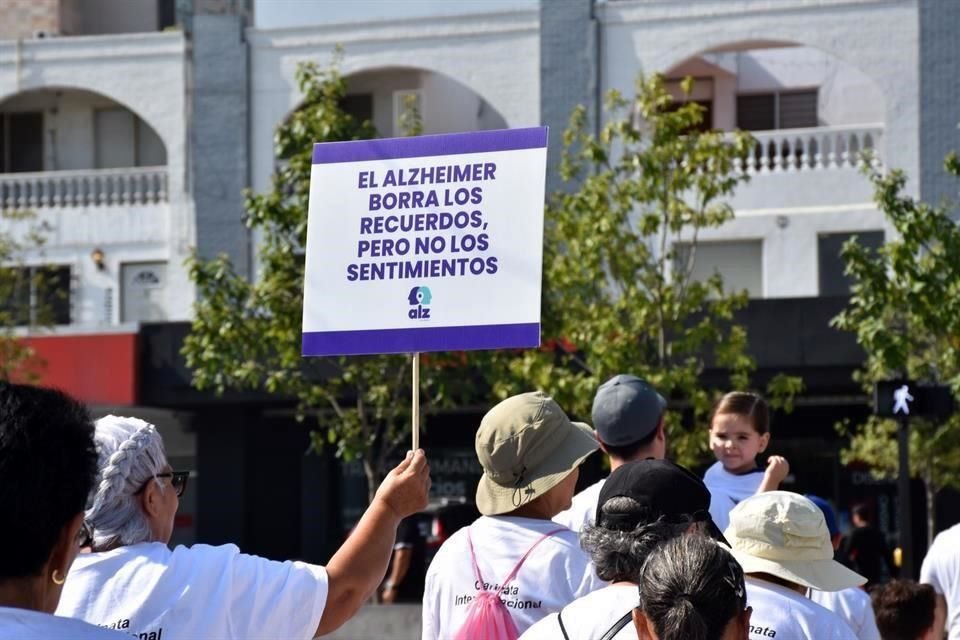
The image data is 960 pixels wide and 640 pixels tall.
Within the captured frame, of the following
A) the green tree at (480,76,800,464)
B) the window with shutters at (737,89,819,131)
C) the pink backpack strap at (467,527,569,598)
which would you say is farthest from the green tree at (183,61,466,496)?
the pink backpack strap at (467,527,569,598)

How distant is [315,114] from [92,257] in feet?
34.7

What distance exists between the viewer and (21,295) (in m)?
28.1

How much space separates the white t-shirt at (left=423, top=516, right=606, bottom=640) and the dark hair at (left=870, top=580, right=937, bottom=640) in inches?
96.7

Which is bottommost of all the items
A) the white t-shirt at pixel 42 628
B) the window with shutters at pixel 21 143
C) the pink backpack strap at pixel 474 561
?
the pink backpack strap at pixel 474 561

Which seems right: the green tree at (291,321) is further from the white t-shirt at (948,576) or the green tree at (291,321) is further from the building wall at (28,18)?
the white t-shirt at (948,576)

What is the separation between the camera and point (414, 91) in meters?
29.3

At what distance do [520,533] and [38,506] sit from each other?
2.56 meters

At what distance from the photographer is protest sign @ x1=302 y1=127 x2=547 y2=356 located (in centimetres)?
525

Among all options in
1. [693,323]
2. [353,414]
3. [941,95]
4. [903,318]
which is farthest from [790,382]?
[941,95]

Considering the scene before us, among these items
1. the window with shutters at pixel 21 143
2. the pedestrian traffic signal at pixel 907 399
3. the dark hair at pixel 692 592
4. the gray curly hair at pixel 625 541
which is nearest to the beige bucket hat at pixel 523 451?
the gray curly hair at pixel 625 541

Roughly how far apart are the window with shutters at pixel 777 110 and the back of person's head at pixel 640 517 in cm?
2503

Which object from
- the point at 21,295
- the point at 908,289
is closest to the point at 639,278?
the point at 908,289

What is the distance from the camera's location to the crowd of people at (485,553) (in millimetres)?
2957

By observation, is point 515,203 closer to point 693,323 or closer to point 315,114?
point 315,114
